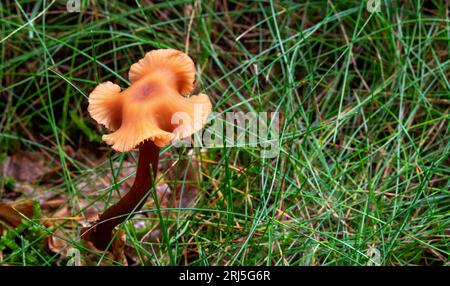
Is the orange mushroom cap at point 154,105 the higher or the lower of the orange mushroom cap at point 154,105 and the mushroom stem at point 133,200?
the higher

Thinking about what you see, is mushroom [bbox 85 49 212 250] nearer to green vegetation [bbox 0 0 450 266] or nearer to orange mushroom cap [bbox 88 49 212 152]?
orange mushroom cap [bbox 88 49 212 152]

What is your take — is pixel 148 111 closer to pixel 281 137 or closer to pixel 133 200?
pixel 133 200

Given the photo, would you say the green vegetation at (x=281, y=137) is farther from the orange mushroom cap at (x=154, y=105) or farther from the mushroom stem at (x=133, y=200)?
the orange mushroom cap at (x=154, y=105)

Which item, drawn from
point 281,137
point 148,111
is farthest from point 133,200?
point 281,137

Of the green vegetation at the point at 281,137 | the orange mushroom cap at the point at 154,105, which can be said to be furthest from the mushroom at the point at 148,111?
the green vegetation at the point at 281,137

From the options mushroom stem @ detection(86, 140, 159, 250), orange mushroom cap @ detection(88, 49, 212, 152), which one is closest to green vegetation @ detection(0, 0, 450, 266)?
mushroom stem @ detection(86, 140, 159, 250)
